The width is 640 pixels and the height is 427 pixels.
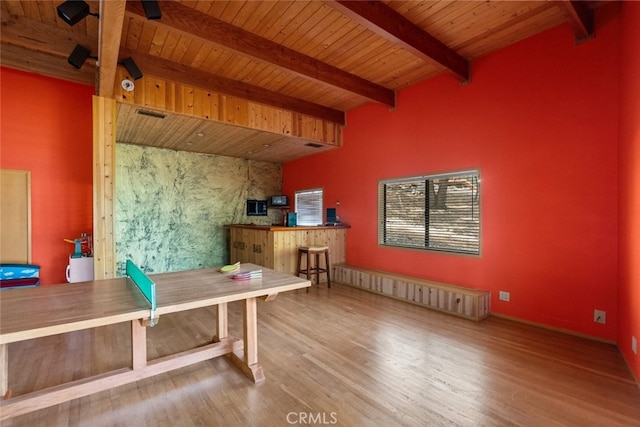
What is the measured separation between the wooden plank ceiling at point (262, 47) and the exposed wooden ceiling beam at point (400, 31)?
11 mm

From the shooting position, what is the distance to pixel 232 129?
464cm

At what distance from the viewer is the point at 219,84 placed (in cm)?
409

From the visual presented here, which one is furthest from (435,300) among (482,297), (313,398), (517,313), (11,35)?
(11,35)

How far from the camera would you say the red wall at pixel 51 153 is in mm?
4039

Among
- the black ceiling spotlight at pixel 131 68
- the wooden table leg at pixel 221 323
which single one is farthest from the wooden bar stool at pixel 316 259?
the black ceiling spotlight at pixel 131 68

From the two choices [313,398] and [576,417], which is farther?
[313,398]

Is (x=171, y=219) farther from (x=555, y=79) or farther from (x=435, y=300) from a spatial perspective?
(x=555, y=79)

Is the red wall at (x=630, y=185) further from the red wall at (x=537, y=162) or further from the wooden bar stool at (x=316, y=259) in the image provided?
the wooden bar stool at (x=316, y=259)

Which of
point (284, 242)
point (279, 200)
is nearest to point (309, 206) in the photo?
point (279, 200)

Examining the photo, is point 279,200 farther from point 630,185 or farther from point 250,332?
point 630,185

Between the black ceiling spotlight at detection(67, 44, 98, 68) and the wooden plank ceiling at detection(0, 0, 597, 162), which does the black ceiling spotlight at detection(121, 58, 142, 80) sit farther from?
the black ceiling spotlight at detection(67, 44, 98, 68)

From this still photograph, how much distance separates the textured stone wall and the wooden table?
12.8ft

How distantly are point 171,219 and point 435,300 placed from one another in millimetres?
5371

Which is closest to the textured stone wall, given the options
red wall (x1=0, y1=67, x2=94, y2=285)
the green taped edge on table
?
red wall (x1=0, y1=67, x2=94, y2=285)
